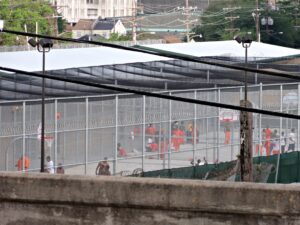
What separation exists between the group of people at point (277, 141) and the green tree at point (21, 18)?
213 ft

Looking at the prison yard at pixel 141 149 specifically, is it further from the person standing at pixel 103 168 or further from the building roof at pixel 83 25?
the building roof at pixel 83 25

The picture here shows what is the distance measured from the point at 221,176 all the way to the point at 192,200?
64.3 ft

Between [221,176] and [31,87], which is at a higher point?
[31,87]

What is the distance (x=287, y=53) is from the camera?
202 feet

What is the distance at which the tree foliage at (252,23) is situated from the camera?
107 metres

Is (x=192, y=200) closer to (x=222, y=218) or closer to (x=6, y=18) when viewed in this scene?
(x=222, y=218)

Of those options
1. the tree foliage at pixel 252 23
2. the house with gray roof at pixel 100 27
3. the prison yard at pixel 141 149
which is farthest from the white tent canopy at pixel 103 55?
the house with gray roof at pixel 100 27

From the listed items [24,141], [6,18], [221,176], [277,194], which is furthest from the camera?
[6,18]

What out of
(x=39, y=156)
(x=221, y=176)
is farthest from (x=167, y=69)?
(x=39, y=156)

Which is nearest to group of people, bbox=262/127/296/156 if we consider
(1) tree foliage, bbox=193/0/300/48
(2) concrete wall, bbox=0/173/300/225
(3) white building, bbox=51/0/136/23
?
(2) concrete wall, bbox=0/173/300/225

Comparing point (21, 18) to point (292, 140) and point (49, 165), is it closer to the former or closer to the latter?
point (292, 140)

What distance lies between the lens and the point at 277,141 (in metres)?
31.8

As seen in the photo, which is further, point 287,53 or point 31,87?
point 287,53

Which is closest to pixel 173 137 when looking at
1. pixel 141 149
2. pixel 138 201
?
pixel 141 149
